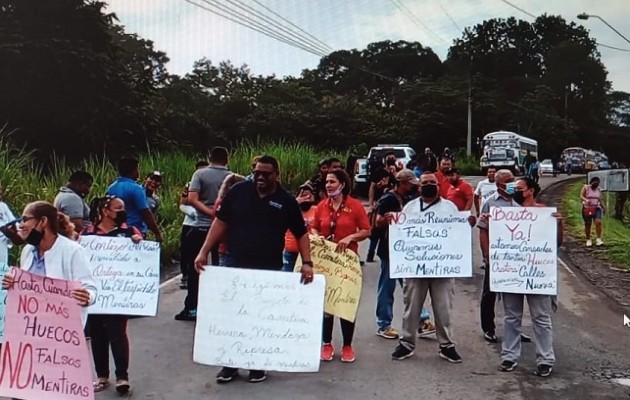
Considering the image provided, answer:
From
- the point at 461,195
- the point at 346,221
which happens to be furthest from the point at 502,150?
the point at 346,221

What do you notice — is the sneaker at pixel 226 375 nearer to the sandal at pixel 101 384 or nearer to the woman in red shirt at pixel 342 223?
the sandal at pixel 101 384

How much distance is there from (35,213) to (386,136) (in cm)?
4670

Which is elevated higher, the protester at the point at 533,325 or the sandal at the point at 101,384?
the protester at the point at 533,325

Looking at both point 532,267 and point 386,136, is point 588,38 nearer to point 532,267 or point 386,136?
point 386,136

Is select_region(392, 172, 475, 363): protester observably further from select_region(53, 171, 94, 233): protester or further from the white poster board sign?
the white poster board sign

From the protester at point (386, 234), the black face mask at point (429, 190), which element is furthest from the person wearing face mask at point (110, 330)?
the black face mask at point (429, 190)

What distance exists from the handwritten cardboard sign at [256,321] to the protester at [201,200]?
283 centimetres

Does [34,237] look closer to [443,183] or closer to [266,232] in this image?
[266,232]

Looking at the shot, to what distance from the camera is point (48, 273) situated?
491 centimetres

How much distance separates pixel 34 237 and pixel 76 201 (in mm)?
3387

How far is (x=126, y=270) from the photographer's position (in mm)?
6605

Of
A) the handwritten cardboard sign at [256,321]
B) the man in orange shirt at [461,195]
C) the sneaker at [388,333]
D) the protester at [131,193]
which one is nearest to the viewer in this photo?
the handwritten cardboard sign at [256,321]

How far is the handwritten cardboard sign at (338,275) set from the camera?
7.18 meters

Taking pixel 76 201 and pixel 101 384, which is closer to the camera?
pixel 101 384
